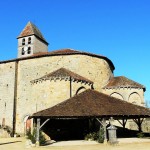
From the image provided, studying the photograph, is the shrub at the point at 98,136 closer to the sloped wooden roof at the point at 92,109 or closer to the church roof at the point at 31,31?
the sloped wooden roof at the point at 92,109

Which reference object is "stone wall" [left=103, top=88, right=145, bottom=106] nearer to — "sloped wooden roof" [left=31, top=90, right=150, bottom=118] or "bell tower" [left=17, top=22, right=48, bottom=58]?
"sloped wooden roof" [left=31, top=90, right=150, bottom=118]

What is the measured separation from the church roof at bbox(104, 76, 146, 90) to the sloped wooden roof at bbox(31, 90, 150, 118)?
9.00 meters

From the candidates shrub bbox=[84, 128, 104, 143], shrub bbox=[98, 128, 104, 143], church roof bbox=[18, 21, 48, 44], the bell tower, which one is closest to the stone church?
the bell tower

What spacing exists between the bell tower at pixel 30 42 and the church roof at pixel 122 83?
12203 mm

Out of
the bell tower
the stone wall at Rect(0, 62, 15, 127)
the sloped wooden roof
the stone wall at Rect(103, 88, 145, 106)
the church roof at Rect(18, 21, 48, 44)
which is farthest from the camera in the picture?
the church roof at Rect(18, 21, 48, 44)

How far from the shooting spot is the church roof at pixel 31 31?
1429 inches

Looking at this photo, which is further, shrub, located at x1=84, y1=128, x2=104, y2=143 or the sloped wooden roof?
shrub, located at x1=84, y1=128, x2=104, y2=143

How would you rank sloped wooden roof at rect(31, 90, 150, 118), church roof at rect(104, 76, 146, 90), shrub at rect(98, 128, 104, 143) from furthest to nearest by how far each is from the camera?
church roof at rect(104, 76, 146, 90)
shrub at rect(98, 128, 104, 143)
sloped wooden roof at rect(31, 90, 150, 118)

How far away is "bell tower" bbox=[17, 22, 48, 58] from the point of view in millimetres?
35638

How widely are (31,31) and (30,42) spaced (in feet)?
5.38

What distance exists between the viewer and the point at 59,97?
24156mm

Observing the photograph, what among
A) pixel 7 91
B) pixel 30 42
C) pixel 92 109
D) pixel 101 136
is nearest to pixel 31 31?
pixel 30 42

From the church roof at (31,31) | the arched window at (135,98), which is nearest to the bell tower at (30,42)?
the church roof at (31,31)

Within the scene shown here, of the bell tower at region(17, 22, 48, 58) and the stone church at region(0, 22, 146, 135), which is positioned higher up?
the bell tower at region(17, 22, 48, 58)
